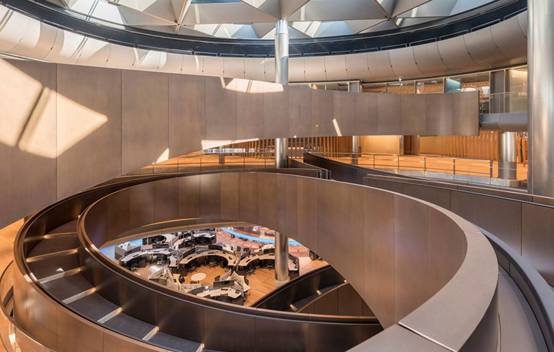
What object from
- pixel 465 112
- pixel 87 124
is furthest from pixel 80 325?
pixel 465 112

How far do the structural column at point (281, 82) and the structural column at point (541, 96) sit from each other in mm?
9385

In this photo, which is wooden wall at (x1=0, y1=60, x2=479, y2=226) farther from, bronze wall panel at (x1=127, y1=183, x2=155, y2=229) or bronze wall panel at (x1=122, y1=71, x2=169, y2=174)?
bronze wall panel at (x1=127, y1=183, x2=155, y2=229)

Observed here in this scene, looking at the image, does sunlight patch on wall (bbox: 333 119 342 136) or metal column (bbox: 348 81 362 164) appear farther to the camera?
metal column (bbox: 348 81 362 164)

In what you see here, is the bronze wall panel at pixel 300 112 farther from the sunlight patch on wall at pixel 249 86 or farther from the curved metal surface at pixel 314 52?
the curved metal surface at pixel 314 52

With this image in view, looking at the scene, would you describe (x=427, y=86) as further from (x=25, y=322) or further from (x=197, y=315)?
(x=25, y=322)

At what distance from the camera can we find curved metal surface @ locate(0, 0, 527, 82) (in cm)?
1622

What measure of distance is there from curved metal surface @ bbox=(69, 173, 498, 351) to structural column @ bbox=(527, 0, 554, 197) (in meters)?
4.41

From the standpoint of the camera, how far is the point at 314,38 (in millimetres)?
22734

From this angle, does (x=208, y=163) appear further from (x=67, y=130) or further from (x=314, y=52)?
(x=67, y=130)

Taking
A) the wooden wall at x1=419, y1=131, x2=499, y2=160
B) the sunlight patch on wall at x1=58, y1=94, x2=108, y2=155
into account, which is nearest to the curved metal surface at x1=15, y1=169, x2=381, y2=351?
the sunlight patch on wall at x1=58, y1=94, x2=108, y2=155

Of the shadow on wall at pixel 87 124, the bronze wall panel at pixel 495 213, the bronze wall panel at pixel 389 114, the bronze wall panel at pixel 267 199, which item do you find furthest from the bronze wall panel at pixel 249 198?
the bronze wall panel at pixel 495 213

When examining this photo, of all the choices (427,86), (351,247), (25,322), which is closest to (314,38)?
(427,86)

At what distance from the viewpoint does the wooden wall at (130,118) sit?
643 cm

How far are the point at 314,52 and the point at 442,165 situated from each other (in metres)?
11.9
